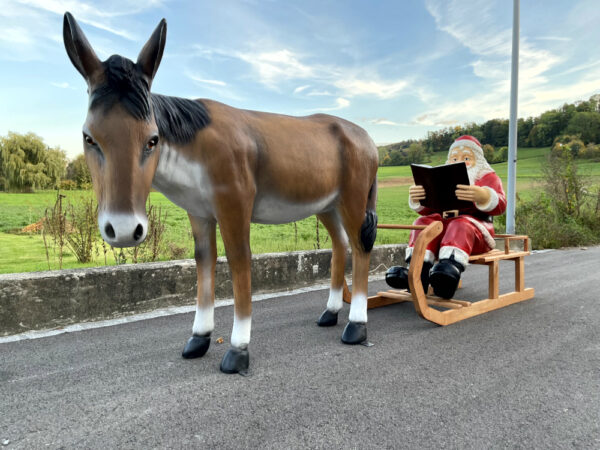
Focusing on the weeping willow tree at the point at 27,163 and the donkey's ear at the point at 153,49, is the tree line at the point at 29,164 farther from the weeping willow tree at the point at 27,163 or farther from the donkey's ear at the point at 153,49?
the donkey's ear at the point at 153,49

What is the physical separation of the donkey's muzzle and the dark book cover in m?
2.76

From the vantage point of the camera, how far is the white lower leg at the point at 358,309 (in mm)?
3072

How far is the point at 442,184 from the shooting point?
3.83 metres

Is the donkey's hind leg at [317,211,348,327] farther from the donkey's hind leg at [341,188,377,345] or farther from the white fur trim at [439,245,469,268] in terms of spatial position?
the white fur trim at [439,245,469,268]

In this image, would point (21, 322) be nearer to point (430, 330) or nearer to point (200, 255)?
point (200, 255)

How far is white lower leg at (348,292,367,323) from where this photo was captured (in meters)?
3.07

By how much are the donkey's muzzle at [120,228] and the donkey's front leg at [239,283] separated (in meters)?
0.57

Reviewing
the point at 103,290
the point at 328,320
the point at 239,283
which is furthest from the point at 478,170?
the point at 103,290

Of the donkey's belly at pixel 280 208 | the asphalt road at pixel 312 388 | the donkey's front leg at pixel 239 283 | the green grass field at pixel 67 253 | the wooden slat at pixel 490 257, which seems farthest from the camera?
the green grass field at pixel 67 253

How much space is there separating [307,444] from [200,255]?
4.61 ft

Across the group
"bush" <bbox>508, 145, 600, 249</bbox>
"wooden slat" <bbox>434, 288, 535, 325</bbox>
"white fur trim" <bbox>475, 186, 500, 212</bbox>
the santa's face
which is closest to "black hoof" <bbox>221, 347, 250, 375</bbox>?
"wooden slat" <bbox>434, 288, 535, 325</bbox>

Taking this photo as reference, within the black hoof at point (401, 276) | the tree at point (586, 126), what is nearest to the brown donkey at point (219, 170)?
the black hoof at point (401, 276)

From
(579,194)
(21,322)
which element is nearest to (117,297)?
(21,322)

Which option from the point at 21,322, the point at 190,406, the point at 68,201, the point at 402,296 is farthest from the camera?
the point at 68,201
